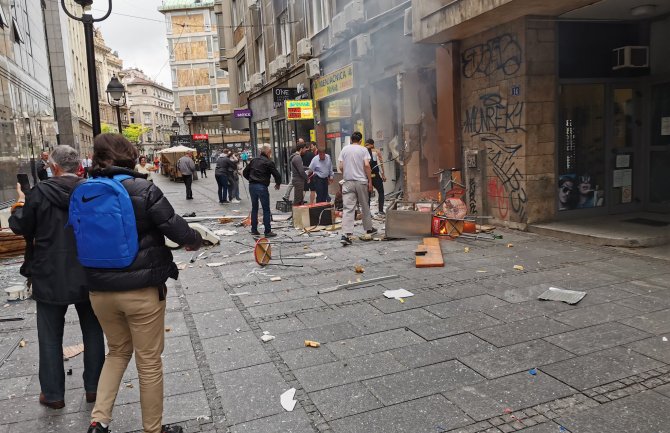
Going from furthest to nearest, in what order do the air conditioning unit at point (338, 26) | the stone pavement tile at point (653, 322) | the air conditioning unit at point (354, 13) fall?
the air conditioning unit at point (338, 26) → the air conditioning unit at point (354, 13) → the stone pavement tile at point (653, 322)

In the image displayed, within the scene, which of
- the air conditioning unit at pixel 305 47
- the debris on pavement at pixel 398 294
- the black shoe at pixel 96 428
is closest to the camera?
the black shoe at pixel 96 428

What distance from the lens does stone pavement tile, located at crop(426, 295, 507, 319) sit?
485 centimetres

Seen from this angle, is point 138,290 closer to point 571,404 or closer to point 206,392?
point 206,392

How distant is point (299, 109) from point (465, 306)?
13.4 meters

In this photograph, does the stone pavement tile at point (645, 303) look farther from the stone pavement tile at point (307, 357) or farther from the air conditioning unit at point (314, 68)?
the air conditioning unit at point (314, 68)

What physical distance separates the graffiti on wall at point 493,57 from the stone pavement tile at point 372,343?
5.82 meters

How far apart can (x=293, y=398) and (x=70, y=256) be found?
1666mm

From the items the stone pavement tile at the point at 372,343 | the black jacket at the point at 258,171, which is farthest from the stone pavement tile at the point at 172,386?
the black jacket at the point at 258,171

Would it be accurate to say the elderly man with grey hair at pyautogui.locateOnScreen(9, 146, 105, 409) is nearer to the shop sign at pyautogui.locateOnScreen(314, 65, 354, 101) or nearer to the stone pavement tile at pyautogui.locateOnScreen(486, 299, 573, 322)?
the stone pavement tile at pyautogui.locateOnScreen(486, 299, 573, 322)

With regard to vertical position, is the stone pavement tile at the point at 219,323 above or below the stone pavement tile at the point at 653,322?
above

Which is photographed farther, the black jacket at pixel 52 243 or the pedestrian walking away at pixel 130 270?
the black jacket at pixel 52 243

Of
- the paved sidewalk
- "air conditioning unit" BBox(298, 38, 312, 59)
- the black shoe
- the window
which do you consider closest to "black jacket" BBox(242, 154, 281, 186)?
the paved sidewalk

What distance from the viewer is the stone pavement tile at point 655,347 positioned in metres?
3.72

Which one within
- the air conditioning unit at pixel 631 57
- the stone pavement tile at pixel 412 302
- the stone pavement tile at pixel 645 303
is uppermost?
the air conditioning unit at pixel 631 57
